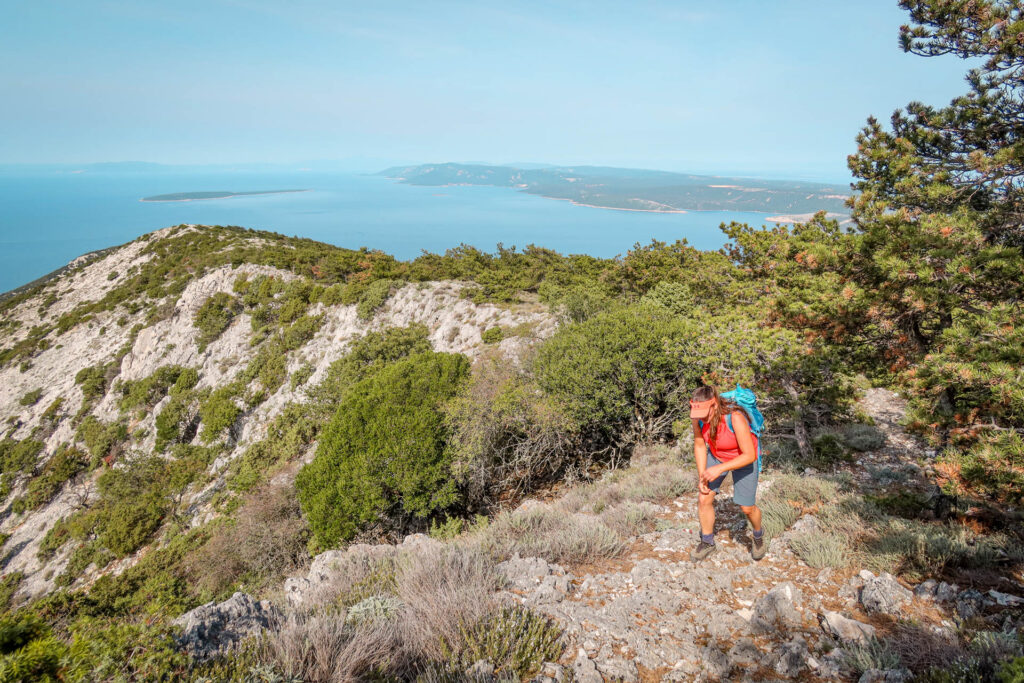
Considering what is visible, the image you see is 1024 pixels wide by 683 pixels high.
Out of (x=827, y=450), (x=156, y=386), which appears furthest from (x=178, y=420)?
(x=827, y=450)

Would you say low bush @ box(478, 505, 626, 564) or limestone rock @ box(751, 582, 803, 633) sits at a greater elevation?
limestone rock @ box(751, 582, 803, 633)

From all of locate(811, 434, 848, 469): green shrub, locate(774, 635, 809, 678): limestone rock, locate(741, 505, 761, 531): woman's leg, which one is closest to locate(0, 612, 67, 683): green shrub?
locate(774, 635, 809, 678): limestone rock

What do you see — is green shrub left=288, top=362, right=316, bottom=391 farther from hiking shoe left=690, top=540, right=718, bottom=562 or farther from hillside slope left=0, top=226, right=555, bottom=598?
hiking shoe left=690, top=540, right=718, bottom=562

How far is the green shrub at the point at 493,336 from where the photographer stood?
17936mm

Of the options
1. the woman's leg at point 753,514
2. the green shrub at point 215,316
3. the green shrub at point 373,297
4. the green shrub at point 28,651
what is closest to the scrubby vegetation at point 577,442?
the green shrub at point 28,651

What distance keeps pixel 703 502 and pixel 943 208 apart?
4.12 m

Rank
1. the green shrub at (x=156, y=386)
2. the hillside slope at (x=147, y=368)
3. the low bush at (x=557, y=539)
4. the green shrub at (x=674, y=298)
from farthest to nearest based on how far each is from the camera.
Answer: the green shrub at (x=156, y=386) → the hillside slope at (x=147, y=368) → the green shrub at (x=674, y=298) → the low bush at (x=557, y=539)

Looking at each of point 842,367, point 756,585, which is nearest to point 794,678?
point 756,585

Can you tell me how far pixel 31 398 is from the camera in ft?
87.2

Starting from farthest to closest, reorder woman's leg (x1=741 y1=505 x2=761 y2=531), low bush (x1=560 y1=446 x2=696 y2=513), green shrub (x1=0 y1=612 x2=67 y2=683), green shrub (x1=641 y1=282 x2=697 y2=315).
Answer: green shrub (x1=641 y1=282 x2=697 y2=315) → low bush (x1=560 y1=446 x2=696 y2=513) → woman's leg (x1=741 y1=505 x2=761 y2=531) → green shrub (x1=0 y1=612 x2=67 y2=683)

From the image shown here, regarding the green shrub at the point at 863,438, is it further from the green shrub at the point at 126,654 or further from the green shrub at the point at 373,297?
the green shrub at the point at 373,297

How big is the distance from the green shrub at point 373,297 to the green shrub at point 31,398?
2150cm

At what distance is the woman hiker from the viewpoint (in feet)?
14.0

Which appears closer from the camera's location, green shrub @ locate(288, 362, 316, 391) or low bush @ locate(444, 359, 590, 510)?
low bush @ locate(444, 359, 590, 510)
